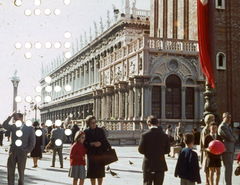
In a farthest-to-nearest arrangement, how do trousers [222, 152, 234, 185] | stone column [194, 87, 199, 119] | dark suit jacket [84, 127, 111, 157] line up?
stone column [194, 87, 199, 119]
trousers [222, 152, 234, 185]
dark suit jacket [84, 127, 111, 157]

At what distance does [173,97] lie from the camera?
29.5 metres

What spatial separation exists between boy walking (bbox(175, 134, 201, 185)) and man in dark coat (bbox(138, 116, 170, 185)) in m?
0.38

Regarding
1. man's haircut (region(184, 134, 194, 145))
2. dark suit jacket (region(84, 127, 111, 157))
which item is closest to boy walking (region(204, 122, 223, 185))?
man's haircut (region(184, 134, 194, 145))

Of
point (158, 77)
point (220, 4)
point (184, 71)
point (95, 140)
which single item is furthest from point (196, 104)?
point (95, 140)

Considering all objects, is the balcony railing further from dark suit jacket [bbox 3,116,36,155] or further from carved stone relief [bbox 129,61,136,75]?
dark suit jacket [bbox 3,116,36,155]

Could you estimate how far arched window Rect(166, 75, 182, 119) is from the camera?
29.3 metres

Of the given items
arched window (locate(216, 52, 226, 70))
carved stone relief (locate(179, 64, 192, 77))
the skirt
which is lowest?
the skirt

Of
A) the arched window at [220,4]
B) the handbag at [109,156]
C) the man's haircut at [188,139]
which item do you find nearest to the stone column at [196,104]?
the arched window at [220,4]

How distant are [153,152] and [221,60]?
2448cm

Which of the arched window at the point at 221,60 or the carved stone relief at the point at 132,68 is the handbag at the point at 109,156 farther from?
the arched window at the point at 221,60

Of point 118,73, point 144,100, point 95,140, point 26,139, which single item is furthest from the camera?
point 118,73

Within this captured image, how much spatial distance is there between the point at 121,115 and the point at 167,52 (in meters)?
6.91

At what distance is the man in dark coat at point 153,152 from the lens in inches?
273

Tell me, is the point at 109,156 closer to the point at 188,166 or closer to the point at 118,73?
the point at 188,166
